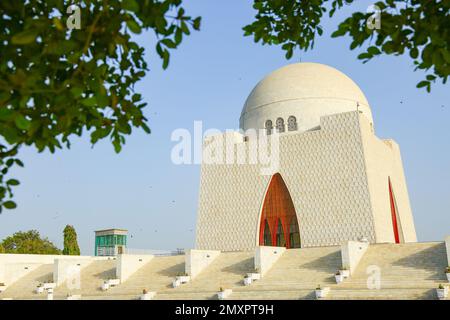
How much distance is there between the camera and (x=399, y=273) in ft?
58.5

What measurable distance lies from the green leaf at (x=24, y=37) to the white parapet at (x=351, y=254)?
17909 mm

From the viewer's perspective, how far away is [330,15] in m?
4.73

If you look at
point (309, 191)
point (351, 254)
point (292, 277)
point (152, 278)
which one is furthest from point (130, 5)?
point (309, 191)

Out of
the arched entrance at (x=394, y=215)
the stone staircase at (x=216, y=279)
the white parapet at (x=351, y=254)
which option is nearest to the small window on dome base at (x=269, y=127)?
the arched entrance at (x=394, y=215)

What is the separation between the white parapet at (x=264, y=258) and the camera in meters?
20.6

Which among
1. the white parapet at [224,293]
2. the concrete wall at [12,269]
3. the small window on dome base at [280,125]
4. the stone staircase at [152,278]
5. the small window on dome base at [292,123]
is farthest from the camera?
the small window on dome base at [280,125]

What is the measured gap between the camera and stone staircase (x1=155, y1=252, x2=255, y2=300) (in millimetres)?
18889

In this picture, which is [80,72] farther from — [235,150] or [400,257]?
[235,150]

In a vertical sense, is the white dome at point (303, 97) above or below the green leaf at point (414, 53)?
above

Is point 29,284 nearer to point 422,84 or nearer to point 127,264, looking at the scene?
point 127,264

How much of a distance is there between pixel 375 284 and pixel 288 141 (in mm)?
14585

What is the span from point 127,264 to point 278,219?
10.3 meters

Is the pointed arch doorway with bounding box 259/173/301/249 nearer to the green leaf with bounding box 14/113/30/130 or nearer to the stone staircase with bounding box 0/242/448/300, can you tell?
the stone staircase with bounding box 0/242/448/300

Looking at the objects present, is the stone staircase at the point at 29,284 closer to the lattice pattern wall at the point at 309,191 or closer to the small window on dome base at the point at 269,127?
the lattice pattern wall at the point at 309,191
